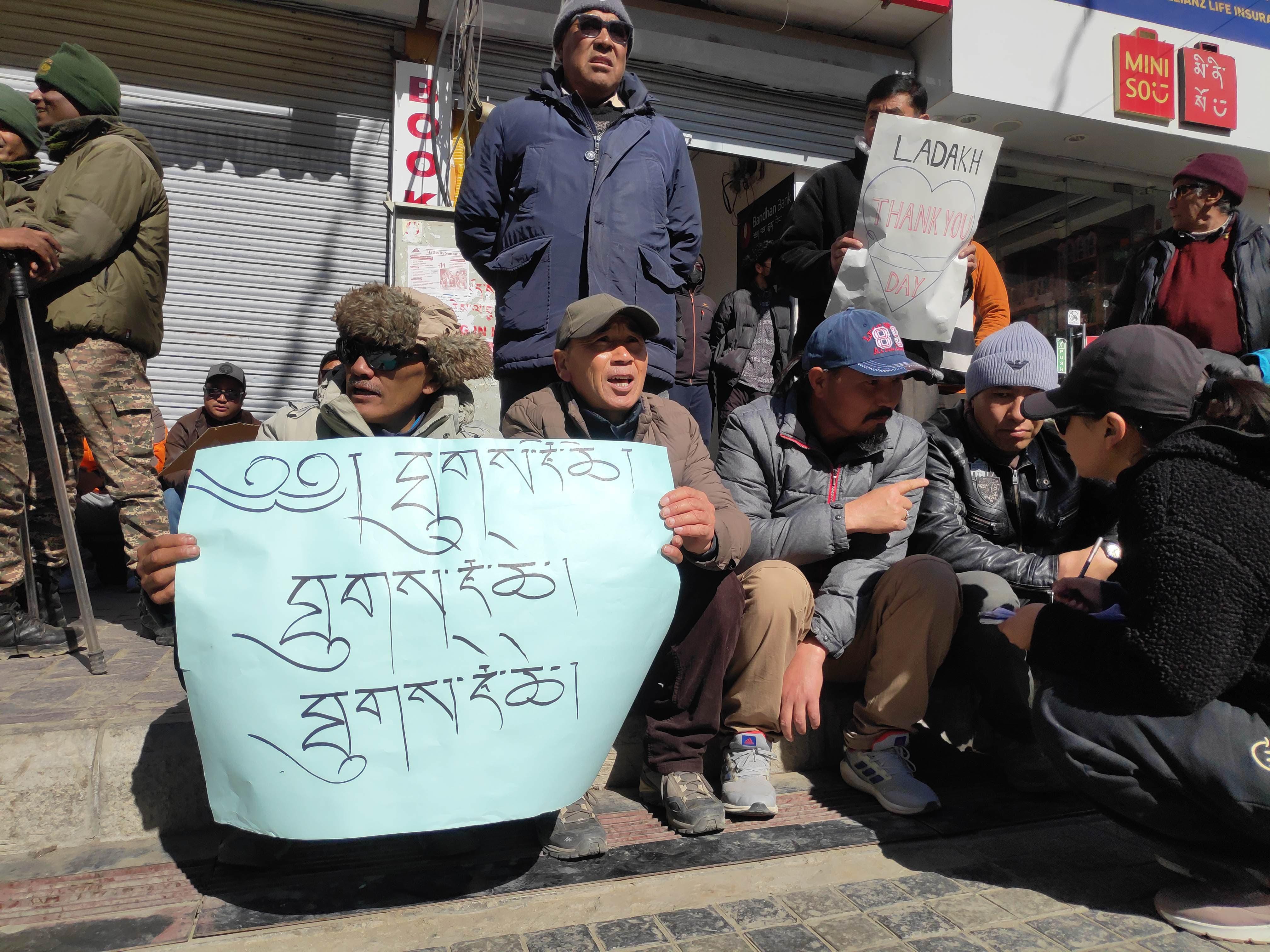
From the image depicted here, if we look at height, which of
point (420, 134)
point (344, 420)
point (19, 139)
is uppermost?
point (420, 134)

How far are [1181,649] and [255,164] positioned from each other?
6030mm

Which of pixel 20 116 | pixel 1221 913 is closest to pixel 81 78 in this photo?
pixel 20 116

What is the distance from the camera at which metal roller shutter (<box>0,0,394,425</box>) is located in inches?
217

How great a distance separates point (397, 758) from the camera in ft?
5.83

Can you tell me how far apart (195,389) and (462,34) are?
116 inches

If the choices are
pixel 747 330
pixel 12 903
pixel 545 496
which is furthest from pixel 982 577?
pixel 747 330

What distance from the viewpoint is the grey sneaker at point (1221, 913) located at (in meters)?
1.76

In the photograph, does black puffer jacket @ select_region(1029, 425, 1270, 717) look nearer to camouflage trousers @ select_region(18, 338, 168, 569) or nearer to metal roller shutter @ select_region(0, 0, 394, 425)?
camouflage trousers @ select_region(18, 338, 168, 569)

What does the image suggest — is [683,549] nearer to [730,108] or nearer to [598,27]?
[598,27]

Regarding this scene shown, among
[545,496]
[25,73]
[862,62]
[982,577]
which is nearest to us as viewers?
[545,496]

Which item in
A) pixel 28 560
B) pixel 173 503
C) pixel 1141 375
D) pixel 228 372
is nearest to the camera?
pixel 1141 375

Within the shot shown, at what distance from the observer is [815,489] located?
2750mm

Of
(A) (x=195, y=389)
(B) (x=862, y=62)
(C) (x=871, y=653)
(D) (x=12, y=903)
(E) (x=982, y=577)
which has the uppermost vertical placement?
(B) (x=862, y=62)

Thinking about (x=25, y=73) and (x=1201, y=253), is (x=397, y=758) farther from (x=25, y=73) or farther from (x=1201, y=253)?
(x=25, y=73)
